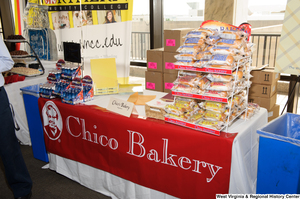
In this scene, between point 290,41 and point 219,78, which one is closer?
point 219,78

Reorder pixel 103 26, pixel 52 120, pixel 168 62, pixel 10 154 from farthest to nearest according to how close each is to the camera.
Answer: pixel 103 26, pixel 168 62, pixel 52 120, pixel 10 154

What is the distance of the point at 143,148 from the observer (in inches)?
63.2

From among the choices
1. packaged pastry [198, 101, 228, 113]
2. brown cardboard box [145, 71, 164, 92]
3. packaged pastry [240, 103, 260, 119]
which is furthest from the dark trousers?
brown cardboard box [145, 71, 164, 92]

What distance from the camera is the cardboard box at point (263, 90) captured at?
2.49 m

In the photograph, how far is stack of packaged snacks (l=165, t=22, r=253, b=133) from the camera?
130 cm

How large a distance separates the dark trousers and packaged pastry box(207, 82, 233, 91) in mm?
1301

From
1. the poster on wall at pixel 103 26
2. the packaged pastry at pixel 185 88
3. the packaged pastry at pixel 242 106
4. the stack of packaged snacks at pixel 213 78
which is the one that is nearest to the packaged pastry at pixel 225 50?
the stack of packaged snacks at pixel 213 78

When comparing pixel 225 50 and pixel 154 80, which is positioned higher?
pixel 225 50

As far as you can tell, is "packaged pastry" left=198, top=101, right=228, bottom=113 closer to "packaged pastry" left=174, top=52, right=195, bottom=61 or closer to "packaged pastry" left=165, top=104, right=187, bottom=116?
"packaged pastry" left=165, top=104, right=187, bottom=116

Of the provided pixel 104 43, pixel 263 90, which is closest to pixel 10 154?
pixel 104 43

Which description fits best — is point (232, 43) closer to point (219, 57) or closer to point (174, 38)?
point (219, 57)

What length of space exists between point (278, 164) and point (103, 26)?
2.46m

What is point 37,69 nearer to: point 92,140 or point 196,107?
point 92,140

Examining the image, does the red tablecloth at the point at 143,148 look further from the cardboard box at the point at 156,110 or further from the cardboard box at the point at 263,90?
the cardboard box at the point at 263,90
